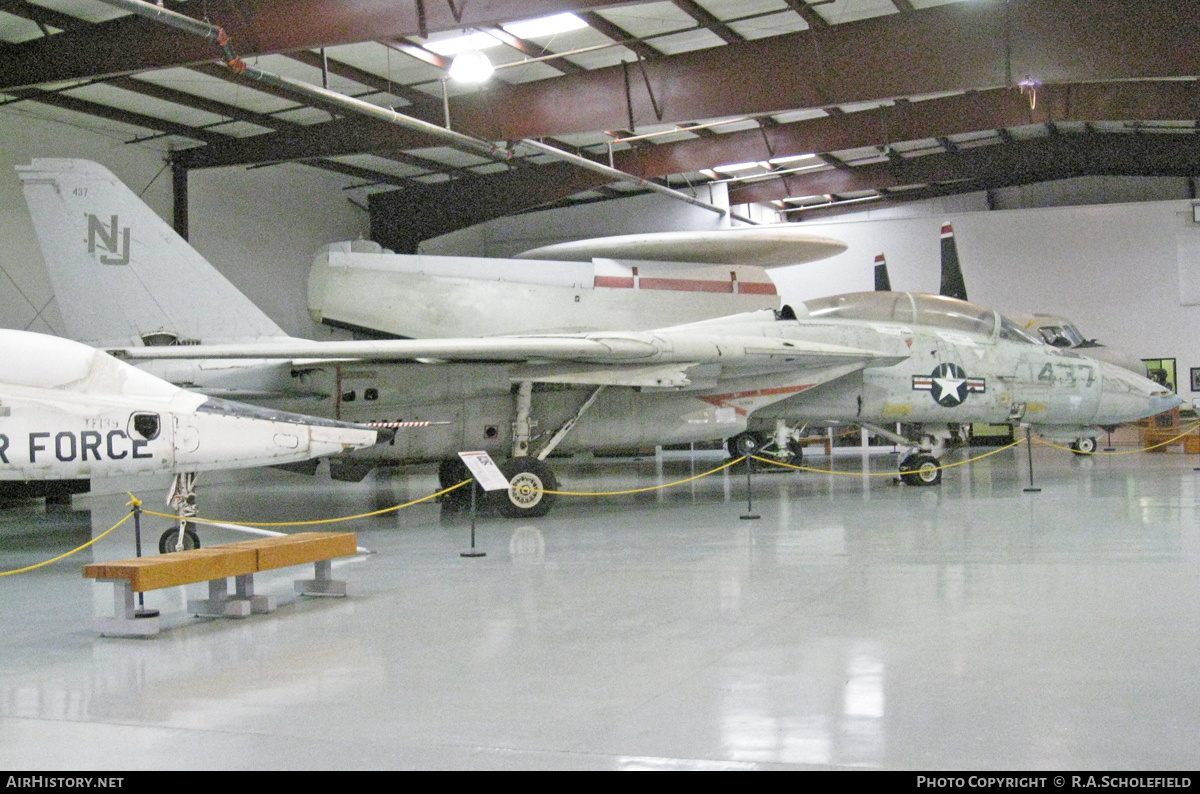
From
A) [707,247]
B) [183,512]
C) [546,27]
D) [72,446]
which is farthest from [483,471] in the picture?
[546,27]

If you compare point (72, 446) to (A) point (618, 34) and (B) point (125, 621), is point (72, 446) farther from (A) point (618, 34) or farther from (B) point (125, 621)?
(A) point (618, 34)

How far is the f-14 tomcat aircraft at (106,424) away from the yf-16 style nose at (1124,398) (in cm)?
1062

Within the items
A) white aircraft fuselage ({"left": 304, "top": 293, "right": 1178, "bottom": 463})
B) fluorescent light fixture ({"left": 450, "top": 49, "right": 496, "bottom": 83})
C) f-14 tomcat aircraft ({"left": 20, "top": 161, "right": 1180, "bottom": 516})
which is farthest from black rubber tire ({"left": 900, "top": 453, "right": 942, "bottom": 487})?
fluorescent light fixture ({"left": 450, "top": 49, "right": 496, "bottom": 83})

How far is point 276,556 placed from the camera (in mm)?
6086

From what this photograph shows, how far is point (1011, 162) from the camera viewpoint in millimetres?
25516

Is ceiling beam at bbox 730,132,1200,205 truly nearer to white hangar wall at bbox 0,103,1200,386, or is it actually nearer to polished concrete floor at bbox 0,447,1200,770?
white hangar wall at bbox 0,103,1200,386

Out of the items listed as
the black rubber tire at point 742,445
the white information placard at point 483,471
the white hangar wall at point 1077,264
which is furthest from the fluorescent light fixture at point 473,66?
the white hangar wall at point 1077,264

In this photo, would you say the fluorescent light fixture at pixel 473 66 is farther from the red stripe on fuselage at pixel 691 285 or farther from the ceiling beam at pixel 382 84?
the red stripe on fuselage at pixel 691 285

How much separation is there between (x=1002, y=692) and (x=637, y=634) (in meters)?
1.87

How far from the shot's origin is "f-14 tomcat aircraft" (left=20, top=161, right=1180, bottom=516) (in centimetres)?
1128

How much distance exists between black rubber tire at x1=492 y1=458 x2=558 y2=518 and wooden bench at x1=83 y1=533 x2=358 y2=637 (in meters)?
4.42

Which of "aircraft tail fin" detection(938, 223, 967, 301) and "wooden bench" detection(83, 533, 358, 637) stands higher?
"aircraft tail fin" detection(938, 223, 967, 301)

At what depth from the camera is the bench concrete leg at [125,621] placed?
5.56 m
